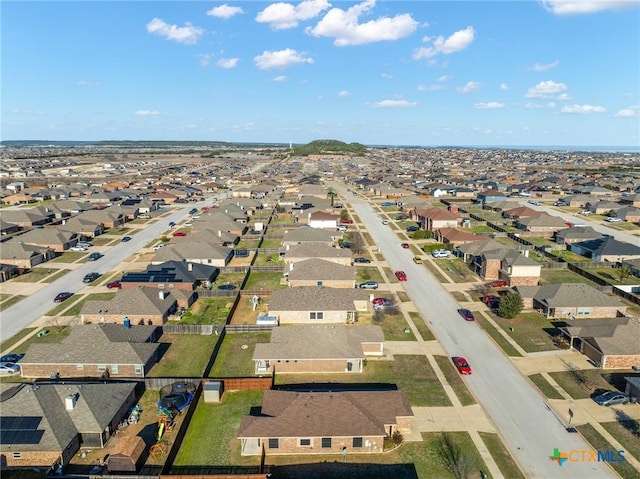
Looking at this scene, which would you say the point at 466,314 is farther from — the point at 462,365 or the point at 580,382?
the point at 580,382

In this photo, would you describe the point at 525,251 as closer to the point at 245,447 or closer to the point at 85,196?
the point at 245,447

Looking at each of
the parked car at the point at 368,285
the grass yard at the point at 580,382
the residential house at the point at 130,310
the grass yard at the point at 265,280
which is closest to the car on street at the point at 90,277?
the residential house at the point at 130,310

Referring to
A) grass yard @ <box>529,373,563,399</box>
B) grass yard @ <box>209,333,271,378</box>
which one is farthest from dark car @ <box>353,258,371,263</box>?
grass yard @ <box>529,373,563,399</box>

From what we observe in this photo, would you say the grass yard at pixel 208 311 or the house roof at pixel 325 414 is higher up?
the house roof at pixel 325 414

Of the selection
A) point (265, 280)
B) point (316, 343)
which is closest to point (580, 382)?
point (316, 343)

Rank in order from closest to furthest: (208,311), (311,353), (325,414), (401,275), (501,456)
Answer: (501,456)
(325,414)
(311,353)
(208,311)
(401,275)

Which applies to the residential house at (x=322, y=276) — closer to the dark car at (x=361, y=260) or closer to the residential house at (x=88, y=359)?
the dark car at (x=361, y=260)
